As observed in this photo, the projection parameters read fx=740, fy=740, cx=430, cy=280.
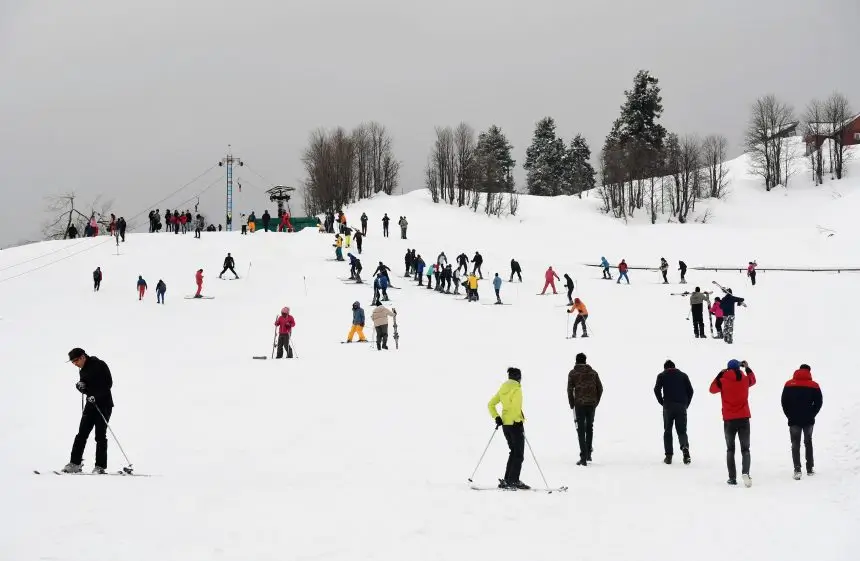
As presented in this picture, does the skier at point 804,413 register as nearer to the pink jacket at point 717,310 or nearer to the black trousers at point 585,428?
the black trousers at point 585,428

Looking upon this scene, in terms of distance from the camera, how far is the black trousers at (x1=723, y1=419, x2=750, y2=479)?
948cm

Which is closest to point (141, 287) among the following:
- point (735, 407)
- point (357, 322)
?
point (357, 322)

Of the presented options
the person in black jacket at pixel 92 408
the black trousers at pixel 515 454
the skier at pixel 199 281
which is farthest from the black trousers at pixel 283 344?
the skier at pixel 199 281

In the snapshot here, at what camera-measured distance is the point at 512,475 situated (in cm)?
928

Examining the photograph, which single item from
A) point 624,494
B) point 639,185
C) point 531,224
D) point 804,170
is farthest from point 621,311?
point 804,170

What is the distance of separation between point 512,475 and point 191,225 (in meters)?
50.2

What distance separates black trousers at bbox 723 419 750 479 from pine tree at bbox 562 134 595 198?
102 metres

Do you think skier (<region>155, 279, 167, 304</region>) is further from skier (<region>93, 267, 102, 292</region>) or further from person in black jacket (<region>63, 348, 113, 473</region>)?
person in black jacket (<region>63, 348, 113, 473</region>)

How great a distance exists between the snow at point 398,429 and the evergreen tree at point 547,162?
74146 millimetres

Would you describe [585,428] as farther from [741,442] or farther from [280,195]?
[280,195]

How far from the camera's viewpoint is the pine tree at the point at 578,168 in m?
110

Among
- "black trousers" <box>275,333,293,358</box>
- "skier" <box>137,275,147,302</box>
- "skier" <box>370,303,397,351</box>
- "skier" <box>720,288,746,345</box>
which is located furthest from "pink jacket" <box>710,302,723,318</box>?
"skier" <box>137,275,147,302</box>

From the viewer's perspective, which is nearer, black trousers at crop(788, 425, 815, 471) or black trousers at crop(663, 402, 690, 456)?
black trousers at crop(788, 425, 815, 471)

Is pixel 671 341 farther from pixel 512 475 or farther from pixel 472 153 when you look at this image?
pixel 472 153
